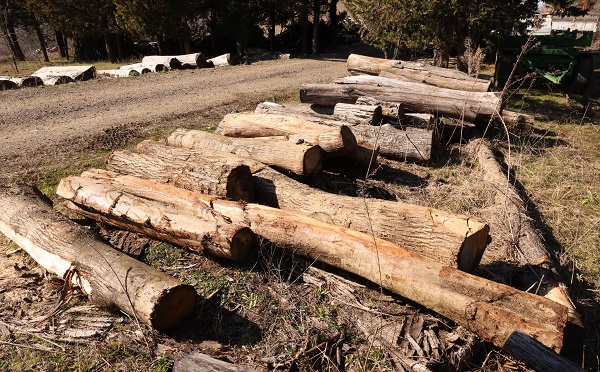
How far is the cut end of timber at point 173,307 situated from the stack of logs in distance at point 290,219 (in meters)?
0.01

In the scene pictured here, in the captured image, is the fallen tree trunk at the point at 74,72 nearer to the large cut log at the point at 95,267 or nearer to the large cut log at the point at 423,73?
the large cut log at the point at 423,73

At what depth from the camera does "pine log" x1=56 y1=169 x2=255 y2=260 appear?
3.85 metres

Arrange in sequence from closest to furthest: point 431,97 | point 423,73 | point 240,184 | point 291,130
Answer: point 240,184
point 291,130
point 431,97
point 423,73

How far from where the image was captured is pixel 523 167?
7059 millimetres

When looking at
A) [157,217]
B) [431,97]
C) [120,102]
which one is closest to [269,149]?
[157,217]

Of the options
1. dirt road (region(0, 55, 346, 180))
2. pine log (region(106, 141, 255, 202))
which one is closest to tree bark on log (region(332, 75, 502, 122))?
dirt road (region(0, 55, 346, 180))

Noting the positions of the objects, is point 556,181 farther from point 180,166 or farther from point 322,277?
point 180,166

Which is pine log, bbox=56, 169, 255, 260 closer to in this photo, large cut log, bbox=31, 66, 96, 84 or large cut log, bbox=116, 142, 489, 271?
large cut log, bbox=116, 142, 489, 271

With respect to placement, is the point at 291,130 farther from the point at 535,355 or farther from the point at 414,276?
the point at 535,355

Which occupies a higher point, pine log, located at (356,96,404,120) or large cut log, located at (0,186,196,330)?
pine log, located at (356,96,404,120)

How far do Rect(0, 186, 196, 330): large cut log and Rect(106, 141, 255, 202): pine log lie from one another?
113 centimetres

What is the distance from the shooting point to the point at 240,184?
471cm

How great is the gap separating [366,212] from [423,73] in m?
5.95

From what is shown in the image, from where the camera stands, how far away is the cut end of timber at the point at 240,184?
4.57 m
